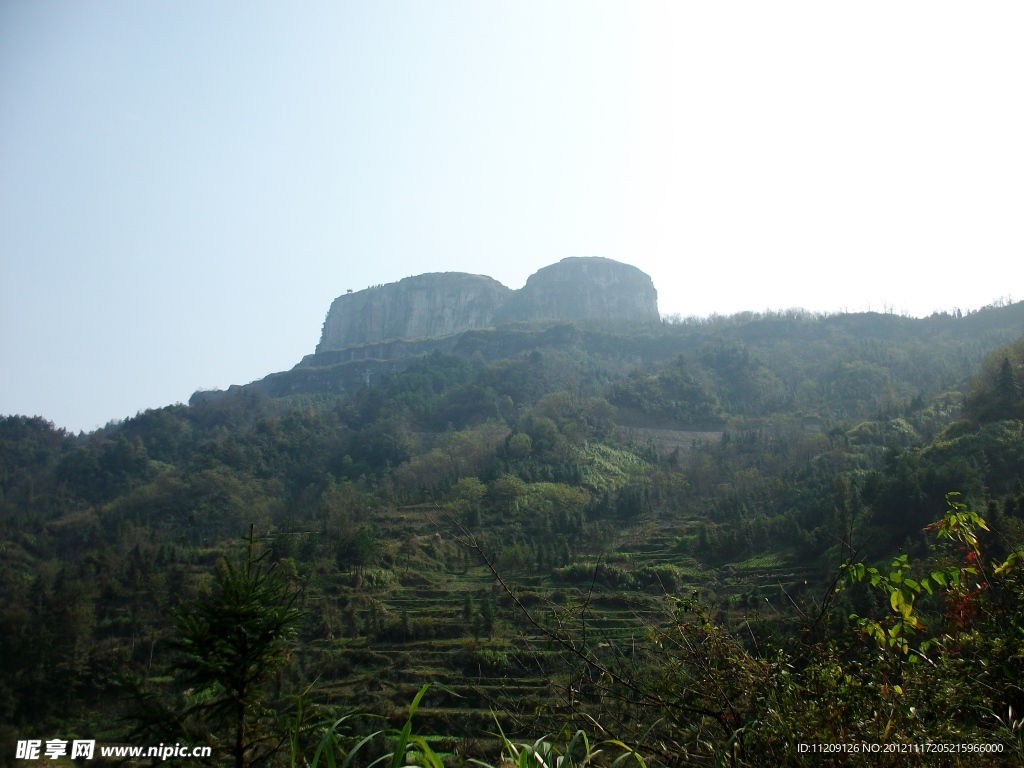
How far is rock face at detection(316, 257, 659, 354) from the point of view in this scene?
111 meters

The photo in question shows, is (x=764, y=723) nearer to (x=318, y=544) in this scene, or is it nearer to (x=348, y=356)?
(x=318, y=544)

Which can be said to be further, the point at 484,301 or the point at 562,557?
the point at 484,301

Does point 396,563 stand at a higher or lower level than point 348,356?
lower

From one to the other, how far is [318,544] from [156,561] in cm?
656

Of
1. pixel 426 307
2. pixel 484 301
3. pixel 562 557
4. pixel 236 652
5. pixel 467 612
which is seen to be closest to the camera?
pixel 236 652

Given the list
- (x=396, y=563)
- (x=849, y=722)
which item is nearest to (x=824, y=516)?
(x=396, y=563)

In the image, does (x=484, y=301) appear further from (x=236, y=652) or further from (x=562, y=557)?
(x=236, y=652)

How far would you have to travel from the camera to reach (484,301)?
115 m

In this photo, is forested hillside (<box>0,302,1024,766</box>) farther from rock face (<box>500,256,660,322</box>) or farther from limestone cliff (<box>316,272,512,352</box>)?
limestone cliff (<box>316,272,512,352</box>)

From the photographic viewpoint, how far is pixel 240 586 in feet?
8.50

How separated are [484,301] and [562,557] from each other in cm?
8918

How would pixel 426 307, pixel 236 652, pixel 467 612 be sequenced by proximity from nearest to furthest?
pixel 236 652
pixel 467 612
pixel 426 307

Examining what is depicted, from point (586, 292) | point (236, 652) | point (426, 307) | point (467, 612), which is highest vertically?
point (586, 292)

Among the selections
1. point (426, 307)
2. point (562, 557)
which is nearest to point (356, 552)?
point (562, 557)
